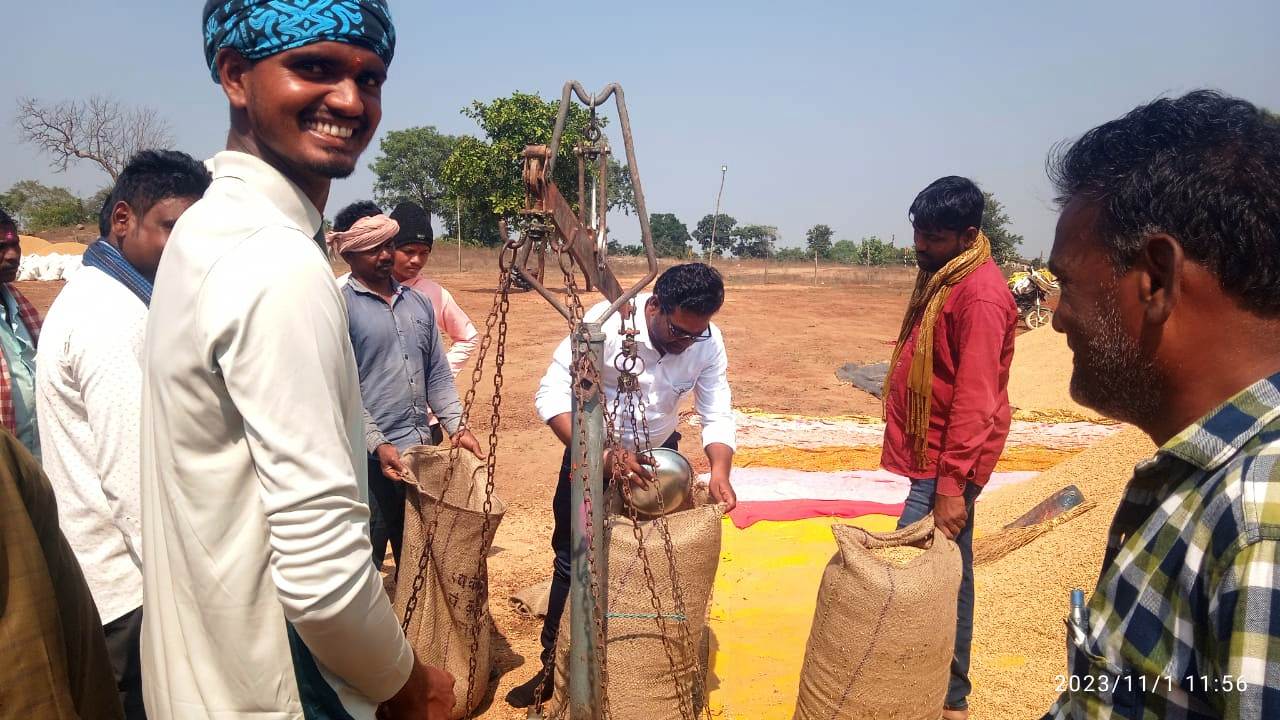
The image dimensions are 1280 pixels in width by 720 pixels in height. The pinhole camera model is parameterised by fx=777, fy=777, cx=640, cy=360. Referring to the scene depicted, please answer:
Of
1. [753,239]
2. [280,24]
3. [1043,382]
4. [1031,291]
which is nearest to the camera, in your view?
[280,24]

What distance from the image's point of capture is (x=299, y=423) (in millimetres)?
1040

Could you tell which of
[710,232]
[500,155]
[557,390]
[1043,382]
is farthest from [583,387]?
[710,232]

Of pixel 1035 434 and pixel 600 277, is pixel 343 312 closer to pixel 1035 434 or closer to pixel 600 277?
pixel 600 277

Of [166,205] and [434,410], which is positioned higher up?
[166,205]

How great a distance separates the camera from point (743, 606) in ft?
12.6

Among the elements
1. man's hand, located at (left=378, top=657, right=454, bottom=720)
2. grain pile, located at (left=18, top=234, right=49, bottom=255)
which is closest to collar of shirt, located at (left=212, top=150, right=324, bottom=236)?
man's hand, located at (left=378, top=657, right=454, bottom=720)

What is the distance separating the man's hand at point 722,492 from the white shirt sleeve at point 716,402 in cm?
21

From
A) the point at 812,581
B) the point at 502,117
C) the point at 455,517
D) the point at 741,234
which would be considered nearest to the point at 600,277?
the point at 455,517

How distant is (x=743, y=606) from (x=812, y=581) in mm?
455

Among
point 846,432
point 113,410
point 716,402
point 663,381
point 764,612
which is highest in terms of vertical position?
point 113,410

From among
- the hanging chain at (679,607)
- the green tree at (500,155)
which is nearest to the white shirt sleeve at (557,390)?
the hanging chain at (679,607)

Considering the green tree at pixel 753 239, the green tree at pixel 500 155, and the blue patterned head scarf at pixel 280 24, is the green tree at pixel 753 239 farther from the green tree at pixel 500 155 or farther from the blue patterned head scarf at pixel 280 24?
the blue patterned head scarf at pixel 280 24

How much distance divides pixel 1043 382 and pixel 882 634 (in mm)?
7610

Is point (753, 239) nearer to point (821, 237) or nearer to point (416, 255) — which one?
point (821, 237)
